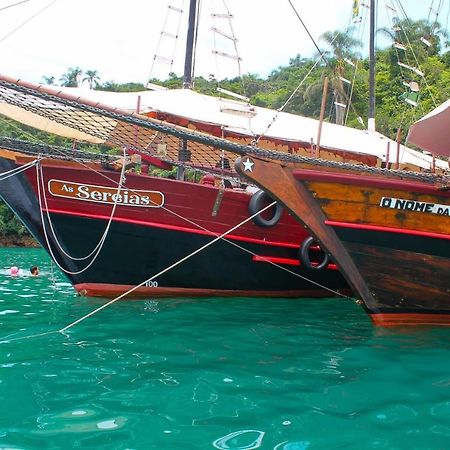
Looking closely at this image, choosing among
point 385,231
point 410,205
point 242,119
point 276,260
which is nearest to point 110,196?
point 276,260

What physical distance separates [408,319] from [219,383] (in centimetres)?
325

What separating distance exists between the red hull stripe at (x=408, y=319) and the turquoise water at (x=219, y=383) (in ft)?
0.46

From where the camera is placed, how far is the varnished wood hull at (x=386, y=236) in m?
5.83

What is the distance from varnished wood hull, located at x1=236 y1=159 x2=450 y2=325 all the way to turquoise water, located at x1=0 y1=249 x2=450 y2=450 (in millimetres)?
414

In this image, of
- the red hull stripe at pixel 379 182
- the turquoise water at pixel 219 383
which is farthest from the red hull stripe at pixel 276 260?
the red hull stripe at pixel 379 182

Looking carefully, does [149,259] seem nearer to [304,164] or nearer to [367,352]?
[304,164]

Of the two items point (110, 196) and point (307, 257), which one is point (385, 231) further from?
point (110, 196)

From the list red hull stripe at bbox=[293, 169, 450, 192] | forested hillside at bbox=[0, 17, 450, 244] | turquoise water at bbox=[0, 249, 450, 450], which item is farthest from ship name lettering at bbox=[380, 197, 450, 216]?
forested hillside at bbox=[0, 17, 450, 244]

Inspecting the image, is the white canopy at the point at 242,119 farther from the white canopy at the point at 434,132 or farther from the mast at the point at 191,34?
the white canopy at the point at 434,132

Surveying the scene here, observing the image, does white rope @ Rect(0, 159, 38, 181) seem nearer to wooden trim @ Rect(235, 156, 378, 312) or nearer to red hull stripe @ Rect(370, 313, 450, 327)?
wooden trim @ Rect(235, 156, 378, 312)

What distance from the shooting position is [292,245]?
8.27 m

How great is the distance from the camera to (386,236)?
602 centimetres

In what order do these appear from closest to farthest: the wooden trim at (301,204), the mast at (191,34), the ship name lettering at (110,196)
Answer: the wooden trim at (301,204) < the ship name lettering at (110,196) < the mast at (191,34)

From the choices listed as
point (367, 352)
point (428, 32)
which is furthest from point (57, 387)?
point (428, 32)
